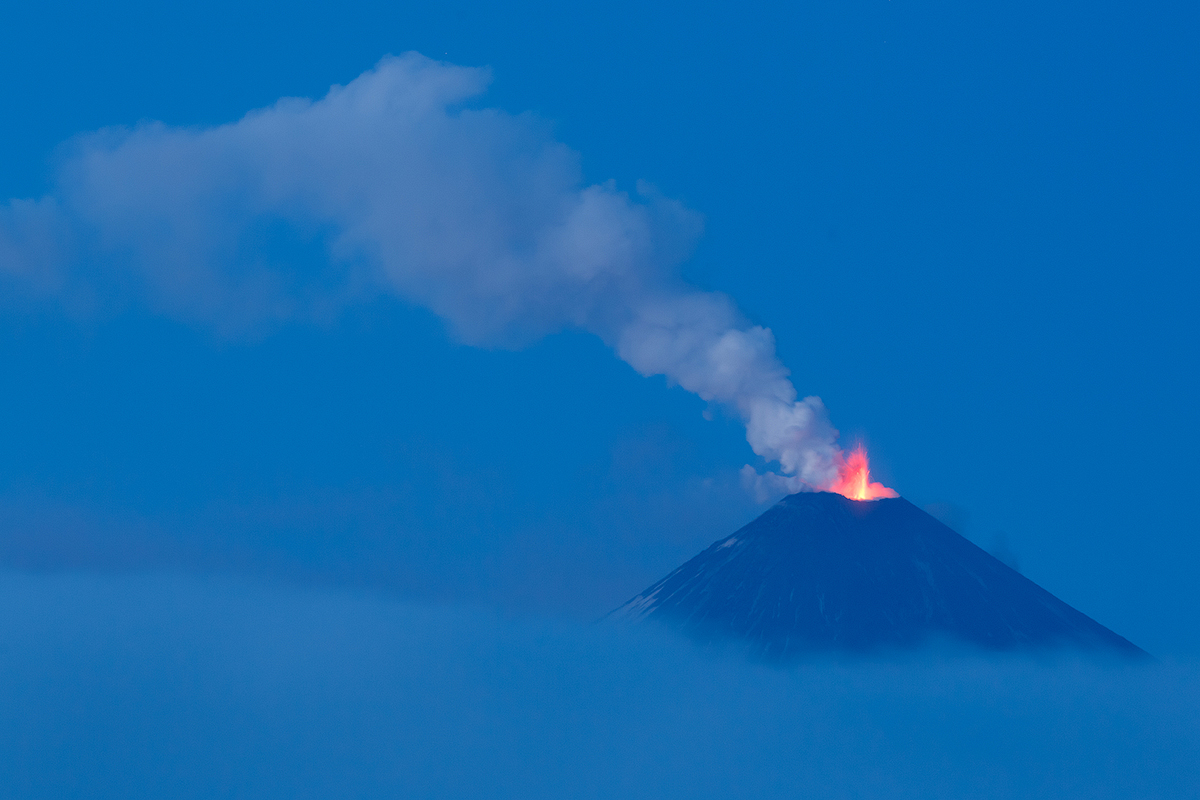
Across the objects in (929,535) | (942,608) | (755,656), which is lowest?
(755,656)

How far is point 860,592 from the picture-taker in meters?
77.3

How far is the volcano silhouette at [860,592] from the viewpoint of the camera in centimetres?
7606

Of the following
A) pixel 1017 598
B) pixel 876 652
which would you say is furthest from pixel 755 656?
pixel 1017 598

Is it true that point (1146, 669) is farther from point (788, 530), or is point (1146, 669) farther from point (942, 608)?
point (788, 530)

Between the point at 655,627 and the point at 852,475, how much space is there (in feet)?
48.6

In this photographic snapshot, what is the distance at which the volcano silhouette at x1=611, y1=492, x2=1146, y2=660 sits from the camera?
76.1 meters

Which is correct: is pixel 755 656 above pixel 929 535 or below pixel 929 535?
below

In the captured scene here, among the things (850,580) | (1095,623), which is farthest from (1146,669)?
(850,580)

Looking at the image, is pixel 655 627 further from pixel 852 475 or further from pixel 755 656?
pixel 852 475

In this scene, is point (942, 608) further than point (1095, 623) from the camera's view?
No

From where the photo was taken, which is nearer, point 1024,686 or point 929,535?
point 1024,686

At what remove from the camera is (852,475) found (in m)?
78.4

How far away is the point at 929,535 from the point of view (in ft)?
267

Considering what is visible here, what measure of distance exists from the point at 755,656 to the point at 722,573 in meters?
7.83
